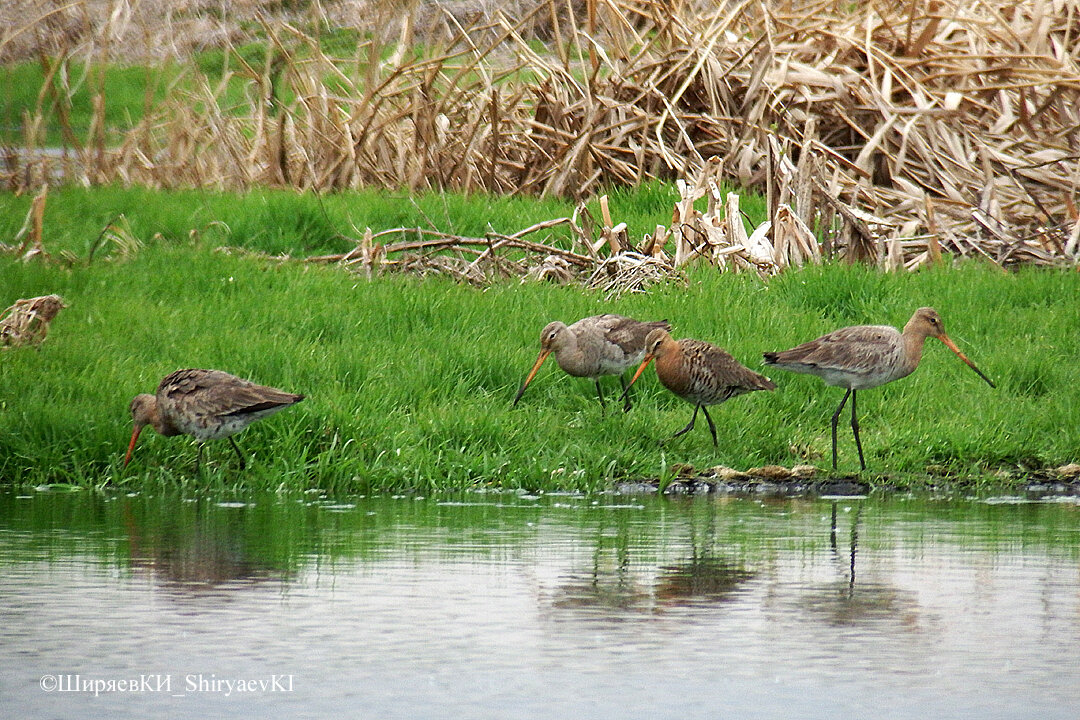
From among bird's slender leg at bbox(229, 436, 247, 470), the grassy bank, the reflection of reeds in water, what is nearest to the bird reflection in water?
the reflection of reeds in water

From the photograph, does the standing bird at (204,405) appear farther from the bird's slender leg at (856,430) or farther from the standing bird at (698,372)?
the bird's slender leg at (856,430)

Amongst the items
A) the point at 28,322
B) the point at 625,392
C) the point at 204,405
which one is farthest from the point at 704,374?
the point at 28,322

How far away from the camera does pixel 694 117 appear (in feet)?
54.1

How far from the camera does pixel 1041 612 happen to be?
5871mm

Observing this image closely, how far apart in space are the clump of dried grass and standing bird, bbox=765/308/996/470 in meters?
5.12

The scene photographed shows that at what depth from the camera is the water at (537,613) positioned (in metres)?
4.77

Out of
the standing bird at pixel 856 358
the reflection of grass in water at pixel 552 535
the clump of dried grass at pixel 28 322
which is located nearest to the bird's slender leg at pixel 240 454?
the reflection of grass in water at pixel 552 535

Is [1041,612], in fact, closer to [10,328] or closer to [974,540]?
[974,540]

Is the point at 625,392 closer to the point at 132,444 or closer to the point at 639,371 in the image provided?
the point at 639,371

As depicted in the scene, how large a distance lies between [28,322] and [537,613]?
6.44 meters

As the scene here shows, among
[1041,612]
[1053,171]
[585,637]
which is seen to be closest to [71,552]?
[585,637]

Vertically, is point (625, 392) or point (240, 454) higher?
point (625, 392)

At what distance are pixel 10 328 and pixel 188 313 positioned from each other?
130cm

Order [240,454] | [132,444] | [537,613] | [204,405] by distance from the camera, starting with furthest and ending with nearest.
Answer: [240,454]
[132,444]
[204,405]
[537,613]
